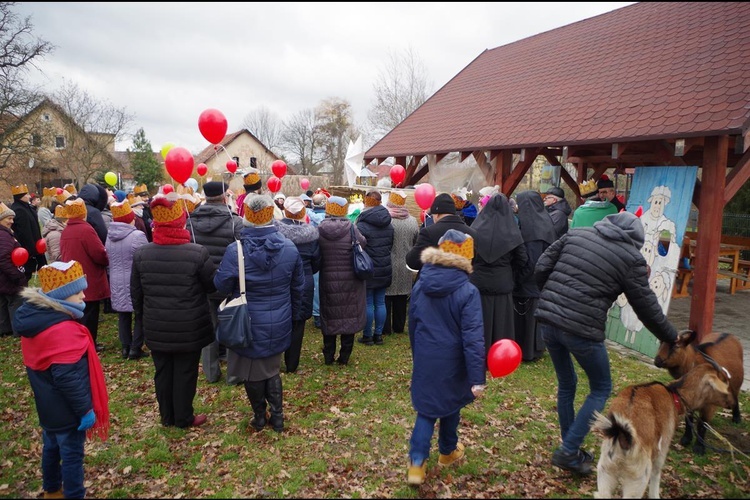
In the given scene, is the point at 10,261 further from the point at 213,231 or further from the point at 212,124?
the point at 212,124

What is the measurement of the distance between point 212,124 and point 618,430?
478 cm

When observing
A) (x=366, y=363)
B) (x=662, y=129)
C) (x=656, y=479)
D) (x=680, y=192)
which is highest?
(x=662, y=129)

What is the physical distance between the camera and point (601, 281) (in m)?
3.31

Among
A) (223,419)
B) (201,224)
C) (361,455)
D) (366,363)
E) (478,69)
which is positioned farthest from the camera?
(478,69)

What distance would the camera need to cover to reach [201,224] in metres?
5.11

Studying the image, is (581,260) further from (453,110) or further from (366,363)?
(453,110)

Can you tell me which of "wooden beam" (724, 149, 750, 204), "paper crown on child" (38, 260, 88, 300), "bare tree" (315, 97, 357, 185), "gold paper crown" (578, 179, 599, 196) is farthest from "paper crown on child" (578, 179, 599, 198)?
"bare tree" (315, 97, 357, 185)

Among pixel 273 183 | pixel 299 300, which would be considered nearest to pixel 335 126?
pixel 273 183

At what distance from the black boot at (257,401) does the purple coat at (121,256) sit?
272cm

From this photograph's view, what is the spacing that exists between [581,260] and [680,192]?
4169 millimetres

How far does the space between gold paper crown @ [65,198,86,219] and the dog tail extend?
596cm

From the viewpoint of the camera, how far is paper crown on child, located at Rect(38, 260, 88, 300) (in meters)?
3.01

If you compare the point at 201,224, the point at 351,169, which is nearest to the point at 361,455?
the point at 201,224

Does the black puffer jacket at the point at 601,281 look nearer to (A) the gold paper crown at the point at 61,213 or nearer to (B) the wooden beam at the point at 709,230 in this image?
(B) the wooden beam at the point at 709,230
